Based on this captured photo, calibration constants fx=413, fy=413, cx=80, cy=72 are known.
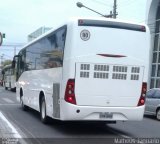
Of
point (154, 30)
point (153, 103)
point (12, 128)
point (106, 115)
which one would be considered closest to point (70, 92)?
point (106, 115)

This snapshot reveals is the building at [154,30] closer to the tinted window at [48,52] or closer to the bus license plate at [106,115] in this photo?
the tinted window at [48,52]

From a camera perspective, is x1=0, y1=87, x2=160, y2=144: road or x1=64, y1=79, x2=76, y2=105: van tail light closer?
x1=0, y1=87, x2=160, y2=144: road

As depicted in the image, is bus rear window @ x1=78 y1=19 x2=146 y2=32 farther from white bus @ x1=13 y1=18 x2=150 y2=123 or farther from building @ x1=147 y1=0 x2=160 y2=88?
building @ x1=147 y1=0 x2=160 y2=88

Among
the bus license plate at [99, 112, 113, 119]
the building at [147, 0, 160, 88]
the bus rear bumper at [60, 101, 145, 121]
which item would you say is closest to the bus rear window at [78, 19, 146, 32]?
the bus rear bumper at [60, 101, 145, 121]

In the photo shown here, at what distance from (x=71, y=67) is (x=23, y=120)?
184 inches

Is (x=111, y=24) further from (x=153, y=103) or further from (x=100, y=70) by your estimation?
(x=153, y=103)

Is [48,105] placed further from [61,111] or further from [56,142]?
[56,142]

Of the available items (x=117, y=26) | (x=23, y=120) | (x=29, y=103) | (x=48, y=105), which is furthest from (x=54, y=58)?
(x=29, y=103)

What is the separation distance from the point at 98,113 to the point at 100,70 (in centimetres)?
124

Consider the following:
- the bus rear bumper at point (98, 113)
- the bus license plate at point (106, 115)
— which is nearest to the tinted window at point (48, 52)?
the bus rear bumper at point (98, 113)

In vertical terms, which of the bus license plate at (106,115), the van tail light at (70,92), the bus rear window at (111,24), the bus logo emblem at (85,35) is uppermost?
the bus rear window at (111,24)

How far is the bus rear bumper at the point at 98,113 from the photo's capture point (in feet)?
38.0

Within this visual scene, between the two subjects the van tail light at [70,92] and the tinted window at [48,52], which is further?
the tinted window at [48,52]

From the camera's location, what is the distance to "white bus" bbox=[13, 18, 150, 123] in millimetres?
11680
